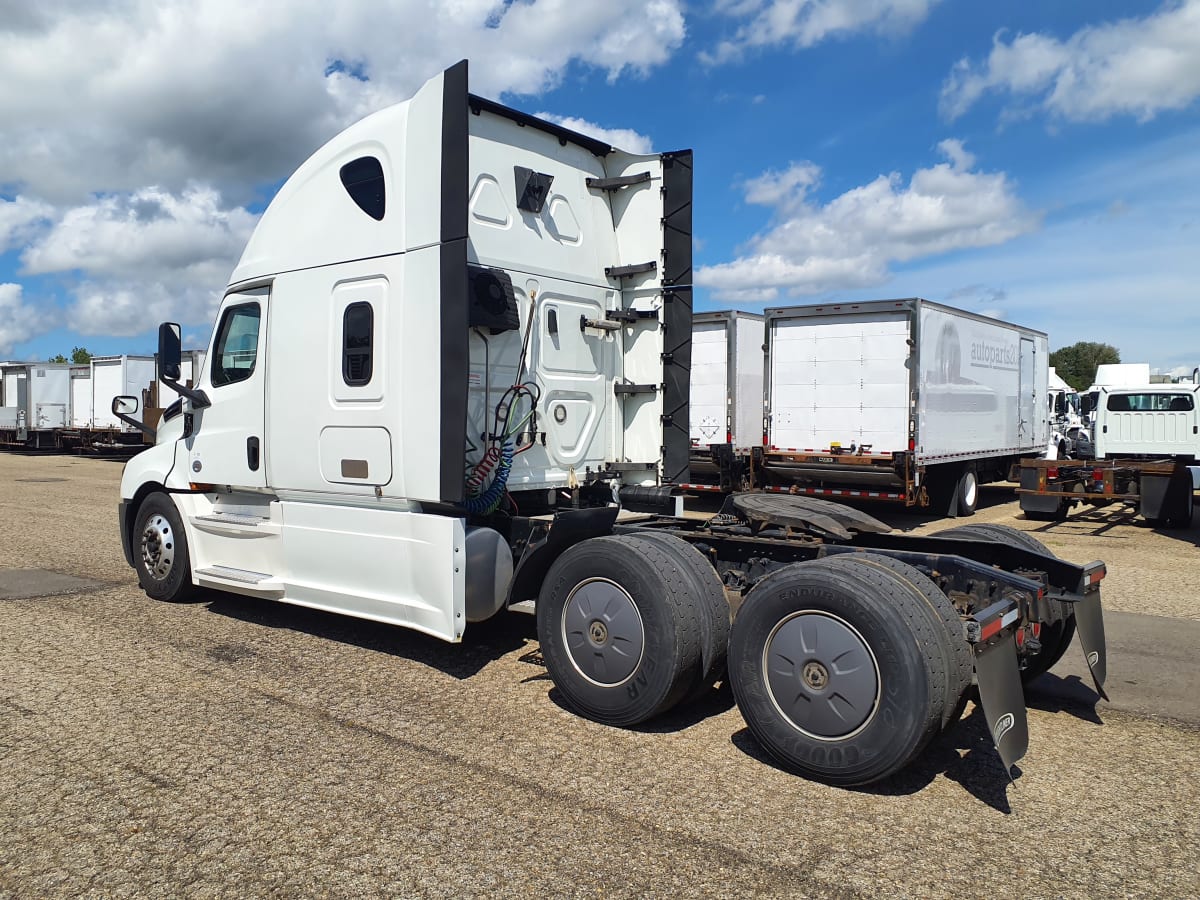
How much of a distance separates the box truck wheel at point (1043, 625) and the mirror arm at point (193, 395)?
18.2 feet

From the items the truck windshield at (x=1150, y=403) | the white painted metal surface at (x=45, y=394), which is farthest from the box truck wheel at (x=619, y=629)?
the white painted metal surface at (x=45, y=394)

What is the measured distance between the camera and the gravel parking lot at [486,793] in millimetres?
3258

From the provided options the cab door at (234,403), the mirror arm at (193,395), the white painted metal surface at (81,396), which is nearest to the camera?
the cab door at (234,403)

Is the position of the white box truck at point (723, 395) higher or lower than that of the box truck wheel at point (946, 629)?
higher

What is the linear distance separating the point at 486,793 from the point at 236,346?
4430 mm

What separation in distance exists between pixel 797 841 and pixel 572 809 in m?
0.93

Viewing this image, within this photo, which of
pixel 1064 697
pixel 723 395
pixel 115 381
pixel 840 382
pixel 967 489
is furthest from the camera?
pixel 115 381

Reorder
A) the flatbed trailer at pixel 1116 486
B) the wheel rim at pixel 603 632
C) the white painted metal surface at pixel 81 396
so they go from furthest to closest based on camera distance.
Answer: the white painted metal surface at pixel 81 396, the flatbed trailer at pixel 1116 486, the wheel rim at pixel 603 632

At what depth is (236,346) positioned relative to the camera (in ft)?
22.7

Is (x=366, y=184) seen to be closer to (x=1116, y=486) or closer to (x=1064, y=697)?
(x=1064, y=697)

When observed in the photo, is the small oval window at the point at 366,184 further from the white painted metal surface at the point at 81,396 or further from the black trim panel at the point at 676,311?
the white painted metal surface at the point at 81,396

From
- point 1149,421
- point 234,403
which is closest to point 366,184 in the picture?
point 234,403

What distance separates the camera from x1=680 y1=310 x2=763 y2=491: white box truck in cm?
1485

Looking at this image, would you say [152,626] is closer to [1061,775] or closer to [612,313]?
[612,313]
